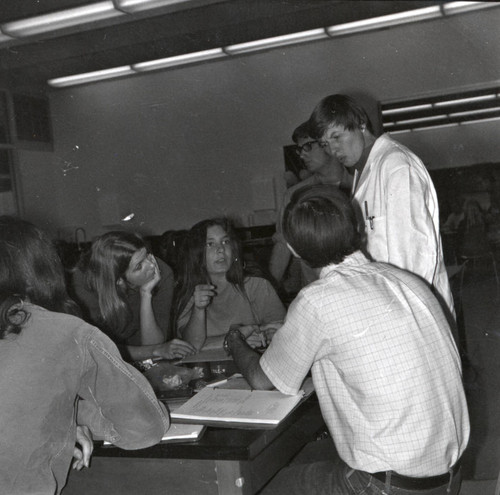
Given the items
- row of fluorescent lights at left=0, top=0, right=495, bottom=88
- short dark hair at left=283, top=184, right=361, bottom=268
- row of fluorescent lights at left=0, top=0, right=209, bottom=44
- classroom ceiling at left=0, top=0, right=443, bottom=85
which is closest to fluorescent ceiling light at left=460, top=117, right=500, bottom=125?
row of fluorescent lights at left=0, top=0, right=495, bottom=88

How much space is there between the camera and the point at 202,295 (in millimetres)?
2359

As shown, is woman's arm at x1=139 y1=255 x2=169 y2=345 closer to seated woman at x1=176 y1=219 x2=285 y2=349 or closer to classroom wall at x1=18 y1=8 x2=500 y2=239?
seated woman at x1=176 y1=219 x2=285 y2=349

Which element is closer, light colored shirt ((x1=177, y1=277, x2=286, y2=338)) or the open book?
the open book

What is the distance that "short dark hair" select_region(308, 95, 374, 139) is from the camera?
→ 2152 mm

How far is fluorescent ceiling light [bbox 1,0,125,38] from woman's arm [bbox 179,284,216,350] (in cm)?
288

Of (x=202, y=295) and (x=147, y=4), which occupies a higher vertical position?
(x=147, y=4)

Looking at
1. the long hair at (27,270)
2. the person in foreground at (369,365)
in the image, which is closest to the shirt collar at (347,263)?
the person in foreground at (369,365)

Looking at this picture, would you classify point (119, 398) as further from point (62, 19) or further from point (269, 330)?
point (62, 19)

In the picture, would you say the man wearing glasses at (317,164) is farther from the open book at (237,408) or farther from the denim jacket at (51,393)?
the denim jacket at (51,393)

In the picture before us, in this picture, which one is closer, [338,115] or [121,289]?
[338,115]

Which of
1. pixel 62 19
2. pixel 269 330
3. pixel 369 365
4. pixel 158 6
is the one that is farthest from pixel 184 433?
pixel 62 19

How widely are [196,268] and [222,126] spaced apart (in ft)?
13.6

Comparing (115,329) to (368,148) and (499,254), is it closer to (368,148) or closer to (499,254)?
(368,148)

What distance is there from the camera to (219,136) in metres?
6.41
